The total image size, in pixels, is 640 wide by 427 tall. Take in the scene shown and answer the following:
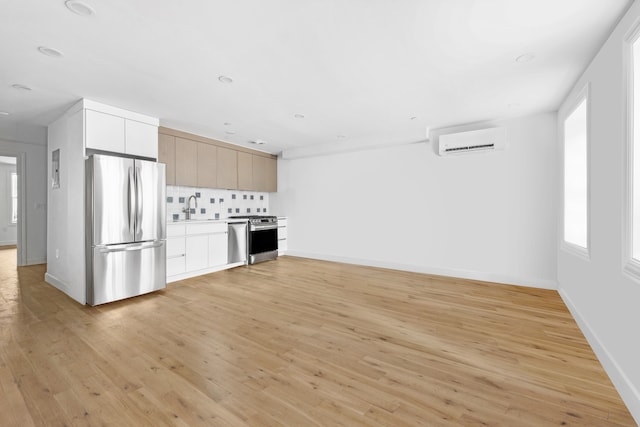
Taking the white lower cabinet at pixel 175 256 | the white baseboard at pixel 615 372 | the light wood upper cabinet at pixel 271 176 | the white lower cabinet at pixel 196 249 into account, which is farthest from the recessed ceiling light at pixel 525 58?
the light wood upper cabinet at pixel 271 176

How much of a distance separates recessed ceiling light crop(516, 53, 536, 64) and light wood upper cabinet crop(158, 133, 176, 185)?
4633 mm

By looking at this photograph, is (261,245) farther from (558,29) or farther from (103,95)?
(558,29)

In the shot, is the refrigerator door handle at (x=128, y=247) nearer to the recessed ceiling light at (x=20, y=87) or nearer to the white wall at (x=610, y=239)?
the recessed ceiling light at (x=20, y=87)

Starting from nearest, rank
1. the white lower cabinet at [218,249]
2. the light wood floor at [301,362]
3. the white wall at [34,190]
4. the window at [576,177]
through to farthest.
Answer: the light wood floor at [301,362] → the window at [576,177] → the white lower cabinet at [218,249] → the white wall at [34,190]

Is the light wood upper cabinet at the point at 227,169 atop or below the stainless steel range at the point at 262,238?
atop

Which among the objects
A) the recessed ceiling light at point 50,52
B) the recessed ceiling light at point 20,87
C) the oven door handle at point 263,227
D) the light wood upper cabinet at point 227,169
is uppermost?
the recessed ceiling light at point 50,52

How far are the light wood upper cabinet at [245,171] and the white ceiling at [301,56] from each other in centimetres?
180

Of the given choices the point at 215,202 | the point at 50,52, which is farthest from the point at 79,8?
the point at 215,202

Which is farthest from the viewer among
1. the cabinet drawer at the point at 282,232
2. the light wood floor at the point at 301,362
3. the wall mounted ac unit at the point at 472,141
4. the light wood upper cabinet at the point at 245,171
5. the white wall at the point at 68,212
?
the cabinet drawer at the point at 282,232

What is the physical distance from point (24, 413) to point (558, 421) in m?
2.88

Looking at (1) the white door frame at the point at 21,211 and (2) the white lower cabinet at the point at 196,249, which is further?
(1) the white door frame at the point at 21,211

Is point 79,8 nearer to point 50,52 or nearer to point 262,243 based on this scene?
point 50,52

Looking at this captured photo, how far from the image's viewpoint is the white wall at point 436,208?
3.96 m

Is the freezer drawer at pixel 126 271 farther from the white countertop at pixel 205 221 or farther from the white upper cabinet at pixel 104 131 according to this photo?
the white upper cabinet at pixel 104 131
